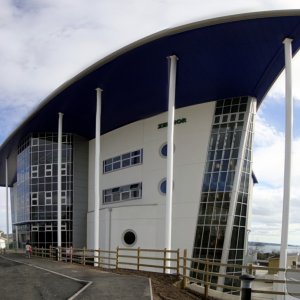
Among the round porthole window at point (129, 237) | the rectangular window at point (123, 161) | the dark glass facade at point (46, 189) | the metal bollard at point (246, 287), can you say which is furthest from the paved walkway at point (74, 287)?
the dark glass facade at point (46, 189)

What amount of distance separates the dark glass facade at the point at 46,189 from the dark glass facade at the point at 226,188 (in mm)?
15094

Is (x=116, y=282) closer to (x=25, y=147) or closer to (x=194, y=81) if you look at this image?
(x=194, y=81)

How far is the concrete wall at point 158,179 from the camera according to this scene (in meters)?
29.2

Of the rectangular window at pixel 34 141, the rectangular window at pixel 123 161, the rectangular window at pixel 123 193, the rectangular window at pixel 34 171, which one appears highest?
the rectangular window at pixel 34 141

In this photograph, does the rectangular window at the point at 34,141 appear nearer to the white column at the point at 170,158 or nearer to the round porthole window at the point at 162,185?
the round porthole window at the point at 162,185

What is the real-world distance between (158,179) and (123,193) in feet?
13.9

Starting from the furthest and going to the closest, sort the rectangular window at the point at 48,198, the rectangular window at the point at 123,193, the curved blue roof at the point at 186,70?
the rectangular window at the point at 48,198, the rectangular window at the point at 123,193, the curved blue roof at the point at 186,70

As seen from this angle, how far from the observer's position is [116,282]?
14.8m

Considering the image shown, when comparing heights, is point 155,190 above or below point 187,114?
below

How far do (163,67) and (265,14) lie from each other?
7.40 metres

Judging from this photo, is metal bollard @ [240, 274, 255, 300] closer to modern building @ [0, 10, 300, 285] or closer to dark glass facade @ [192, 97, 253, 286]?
modern building @ [0, 10, 300, 285]

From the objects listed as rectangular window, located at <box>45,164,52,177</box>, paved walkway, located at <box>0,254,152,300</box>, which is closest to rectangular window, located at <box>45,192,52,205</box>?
rectangular window, located at <box>45,164,52,177</box>

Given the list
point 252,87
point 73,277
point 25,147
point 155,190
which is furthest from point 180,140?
point 25,147

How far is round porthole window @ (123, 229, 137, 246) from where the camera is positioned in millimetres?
31453
